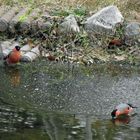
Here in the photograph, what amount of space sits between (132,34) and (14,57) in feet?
8.93

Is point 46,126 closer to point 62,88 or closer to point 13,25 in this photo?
point 62,88

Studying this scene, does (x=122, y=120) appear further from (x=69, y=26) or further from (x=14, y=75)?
(x=69, y=26)

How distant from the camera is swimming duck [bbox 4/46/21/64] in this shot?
11525mm

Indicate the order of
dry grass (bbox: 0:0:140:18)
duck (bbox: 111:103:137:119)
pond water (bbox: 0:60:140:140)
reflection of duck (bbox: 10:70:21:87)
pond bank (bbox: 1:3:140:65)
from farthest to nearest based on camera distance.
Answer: dry grass (bbox: 0:0:140:18)
pond bank (bbox: 1:3:140:65)
reflection of duck (bbox: 10:70:21:87)
duck (bbox: 111:103:137:119)
pond water (bbox: 0:60:140:140)

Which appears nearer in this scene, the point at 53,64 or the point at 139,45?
Result: the point at 53,64

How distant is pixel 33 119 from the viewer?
28.3 ft

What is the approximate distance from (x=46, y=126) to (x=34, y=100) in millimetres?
1394

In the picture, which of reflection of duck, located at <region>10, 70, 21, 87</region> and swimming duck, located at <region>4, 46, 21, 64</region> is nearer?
reflection of duck, located at <region>10, 70, 21, 87</region>

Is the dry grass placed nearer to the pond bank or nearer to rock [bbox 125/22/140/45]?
the pond bank

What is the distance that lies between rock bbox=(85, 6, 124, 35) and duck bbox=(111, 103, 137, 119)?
12.7ft

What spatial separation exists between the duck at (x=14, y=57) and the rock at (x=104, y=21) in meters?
1.94

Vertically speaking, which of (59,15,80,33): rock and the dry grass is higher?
the dry grass

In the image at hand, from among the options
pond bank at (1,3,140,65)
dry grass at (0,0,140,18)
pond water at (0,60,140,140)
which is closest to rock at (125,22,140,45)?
pond bank at (1,3,140,65)

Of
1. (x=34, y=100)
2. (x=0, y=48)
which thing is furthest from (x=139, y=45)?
(x=34, y=100)
